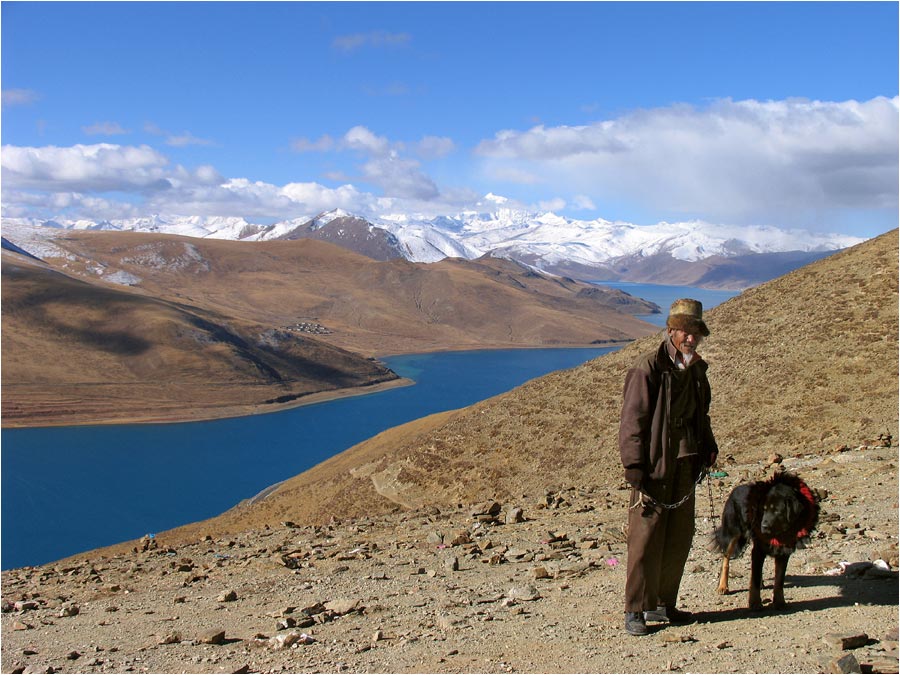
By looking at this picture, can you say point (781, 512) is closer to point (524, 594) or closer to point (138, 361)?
point (524, 594)

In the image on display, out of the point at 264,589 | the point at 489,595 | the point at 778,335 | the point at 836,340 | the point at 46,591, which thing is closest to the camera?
the point at 489,595

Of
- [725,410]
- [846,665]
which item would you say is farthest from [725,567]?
[725,410]

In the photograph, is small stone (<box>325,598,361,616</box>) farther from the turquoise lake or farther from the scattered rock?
the turquoise lake

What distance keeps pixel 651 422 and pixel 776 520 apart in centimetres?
121

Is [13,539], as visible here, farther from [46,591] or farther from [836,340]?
[836,340]

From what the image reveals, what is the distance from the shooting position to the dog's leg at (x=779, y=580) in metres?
5.96

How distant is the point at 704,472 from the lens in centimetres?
612

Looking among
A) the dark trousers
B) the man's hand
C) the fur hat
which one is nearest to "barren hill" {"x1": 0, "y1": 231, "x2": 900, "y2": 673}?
the dark trousers

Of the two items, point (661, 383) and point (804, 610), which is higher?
point (661, 383)

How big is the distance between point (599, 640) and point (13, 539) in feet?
162

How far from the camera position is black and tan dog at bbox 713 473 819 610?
5.98 metres

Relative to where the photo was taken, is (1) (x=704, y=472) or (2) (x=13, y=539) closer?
(1) (x=704, y=472)

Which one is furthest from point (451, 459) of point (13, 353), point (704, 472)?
point (13, 353)

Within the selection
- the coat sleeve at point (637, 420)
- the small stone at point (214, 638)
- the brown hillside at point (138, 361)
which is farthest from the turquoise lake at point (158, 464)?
the coat sleeve at point (637, 420)
